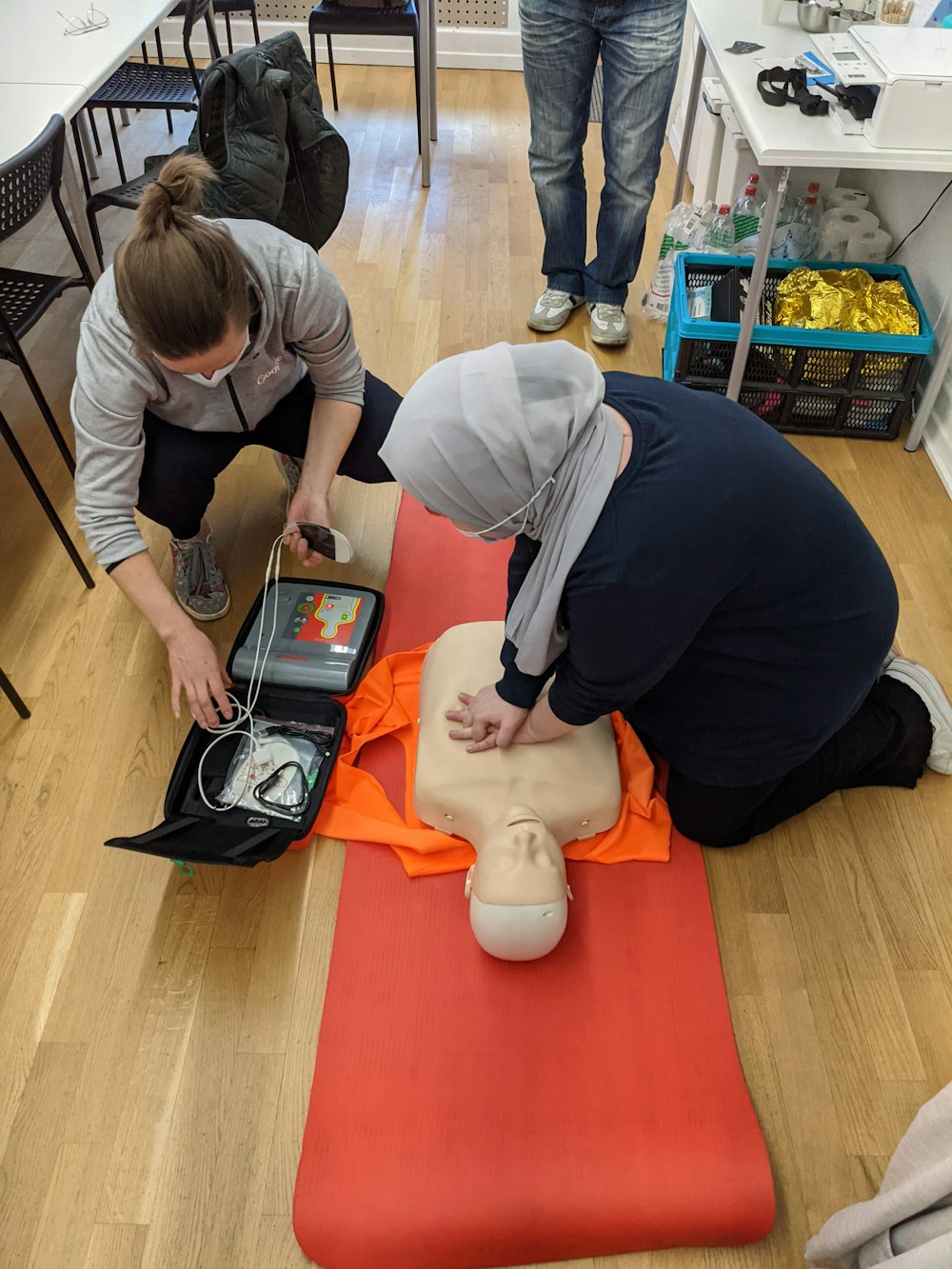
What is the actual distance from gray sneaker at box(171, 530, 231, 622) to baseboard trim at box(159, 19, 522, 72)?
3.28 meters

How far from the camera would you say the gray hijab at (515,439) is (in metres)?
0.97

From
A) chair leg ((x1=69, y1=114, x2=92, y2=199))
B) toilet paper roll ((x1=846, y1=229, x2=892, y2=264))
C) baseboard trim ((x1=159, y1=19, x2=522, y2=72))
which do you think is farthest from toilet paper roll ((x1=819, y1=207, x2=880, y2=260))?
baseboard trim ((x1=159, y1=19, x2=522, y2=72))

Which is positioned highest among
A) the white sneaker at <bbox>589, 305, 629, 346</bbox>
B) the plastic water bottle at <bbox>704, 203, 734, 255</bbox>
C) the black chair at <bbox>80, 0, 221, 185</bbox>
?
the black chair at <bbox>80, 0, 221, 185</bbox>

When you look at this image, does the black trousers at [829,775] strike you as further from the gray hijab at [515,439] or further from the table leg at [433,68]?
the table leg at [433,68]

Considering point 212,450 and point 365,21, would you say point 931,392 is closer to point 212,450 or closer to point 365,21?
point 212,450

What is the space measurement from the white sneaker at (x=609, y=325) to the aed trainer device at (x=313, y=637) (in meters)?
1.19

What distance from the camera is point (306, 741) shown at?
159 cm

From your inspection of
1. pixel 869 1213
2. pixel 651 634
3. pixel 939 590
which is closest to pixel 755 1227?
pixel 869 1213

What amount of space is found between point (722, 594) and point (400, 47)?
3997mm

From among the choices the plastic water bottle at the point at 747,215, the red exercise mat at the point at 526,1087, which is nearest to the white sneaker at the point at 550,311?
the plastic water bottle at the point at 747,215

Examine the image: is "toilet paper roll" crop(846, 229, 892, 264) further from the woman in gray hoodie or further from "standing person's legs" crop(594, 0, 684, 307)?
the woman in gray hoodie

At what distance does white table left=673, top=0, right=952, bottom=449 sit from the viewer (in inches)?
70.2

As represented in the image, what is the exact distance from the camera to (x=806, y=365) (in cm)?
216

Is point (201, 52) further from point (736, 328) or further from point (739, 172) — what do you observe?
point (736, 328)
